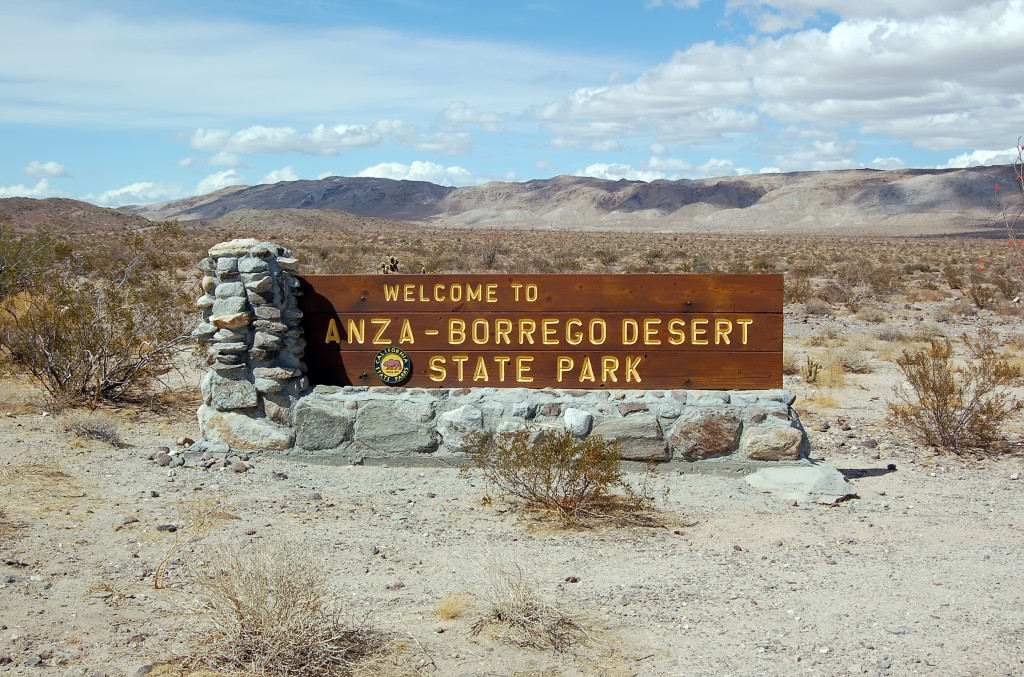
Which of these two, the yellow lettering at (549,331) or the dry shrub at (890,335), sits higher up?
the yellow lettering at (549,331)

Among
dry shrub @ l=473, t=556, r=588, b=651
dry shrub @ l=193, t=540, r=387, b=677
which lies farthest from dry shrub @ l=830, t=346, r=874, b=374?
dry shrub @ l=193, t=540, r=387, b=677

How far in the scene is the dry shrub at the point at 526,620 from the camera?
4039 mm

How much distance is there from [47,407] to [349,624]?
5.46 metres

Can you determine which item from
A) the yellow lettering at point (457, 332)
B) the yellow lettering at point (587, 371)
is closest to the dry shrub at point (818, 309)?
the yellow lettering at point (587, 371)

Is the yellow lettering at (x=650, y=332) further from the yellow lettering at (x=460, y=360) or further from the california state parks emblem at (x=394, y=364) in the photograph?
the california state parks emblem at (x=394, y=364)

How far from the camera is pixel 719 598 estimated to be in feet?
15.2

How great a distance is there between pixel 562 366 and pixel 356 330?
1.71 m

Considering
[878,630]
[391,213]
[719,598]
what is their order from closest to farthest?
[878,630] < [719,598] < [391,213]

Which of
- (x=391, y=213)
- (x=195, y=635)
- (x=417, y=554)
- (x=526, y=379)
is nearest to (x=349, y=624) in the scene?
(x=195, y=635)

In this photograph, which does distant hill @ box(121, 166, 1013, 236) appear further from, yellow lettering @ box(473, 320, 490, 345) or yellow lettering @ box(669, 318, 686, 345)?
yellow lettering @ box(669, 318, 686, 345)

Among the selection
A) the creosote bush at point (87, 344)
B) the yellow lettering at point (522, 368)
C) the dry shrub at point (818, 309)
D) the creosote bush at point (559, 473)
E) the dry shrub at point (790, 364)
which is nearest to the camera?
the creosote bush at point (559, 473)

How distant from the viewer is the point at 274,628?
3.60m

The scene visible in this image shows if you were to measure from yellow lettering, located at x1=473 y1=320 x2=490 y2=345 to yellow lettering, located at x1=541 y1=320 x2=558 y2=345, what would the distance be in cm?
45

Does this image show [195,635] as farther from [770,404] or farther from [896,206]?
[896,206]
